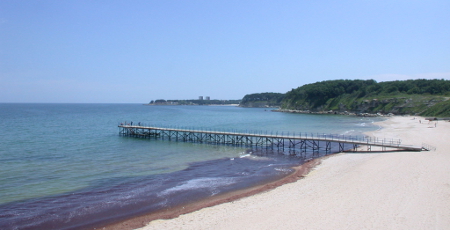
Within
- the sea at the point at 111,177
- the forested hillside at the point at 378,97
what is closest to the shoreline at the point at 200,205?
the sea at the point at 111,177

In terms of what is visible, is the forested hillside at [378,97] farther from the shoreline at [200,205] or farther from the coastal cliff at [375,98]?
the shoreline at [200,205]

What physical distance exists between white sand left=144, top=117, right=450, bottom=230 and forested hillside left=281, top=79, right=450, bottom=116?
236ft

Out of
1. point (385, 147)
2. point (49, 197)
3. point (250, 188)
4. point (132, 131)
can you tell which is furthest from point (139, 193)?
point (132, 131)

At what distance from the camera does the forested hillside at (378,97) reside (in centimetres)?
9232

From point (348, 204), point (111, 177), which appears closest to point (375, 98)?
point (348, 204)

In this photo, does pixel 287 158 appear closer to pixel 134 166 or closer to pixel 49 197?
pixel 134 166

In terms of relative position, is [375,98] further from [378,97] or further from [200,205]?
[200,205]

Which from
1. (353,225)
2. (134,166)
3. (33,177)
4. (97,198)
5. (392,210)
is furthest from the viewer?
(134,166)

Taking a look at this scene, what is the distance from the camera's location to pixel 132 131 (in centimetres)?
5556

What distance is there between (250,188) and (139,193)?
27.2 feet

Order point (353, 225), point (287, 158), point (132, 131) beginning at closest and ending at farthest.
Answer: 1. point (353, 225)
2. point (287, 158)
3. point (132, 131)

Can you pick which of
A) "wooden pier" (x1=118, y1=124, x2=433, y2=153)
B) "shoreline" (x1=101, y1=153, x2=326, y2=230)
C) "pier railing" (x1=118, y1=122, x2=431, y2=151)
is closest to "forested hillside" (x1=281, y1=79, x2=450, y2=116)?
"pier railing" (x1=118, y1=122, x2=431, y2=151)

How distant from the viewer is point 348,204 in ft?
53.1

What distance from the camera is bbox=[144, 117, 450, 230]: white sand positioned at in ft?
44.9
